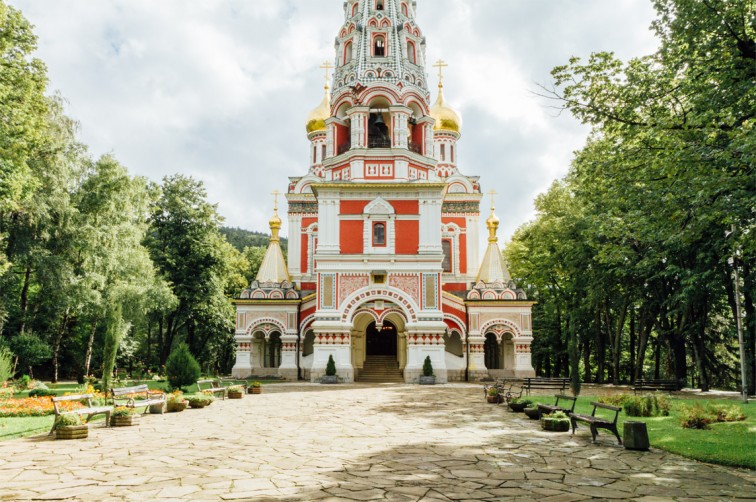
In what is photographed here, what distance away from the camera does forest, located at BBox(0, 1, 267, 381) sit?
57.9 feet

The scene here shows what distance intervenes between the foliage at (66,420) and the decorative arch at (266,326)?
60.0 feet

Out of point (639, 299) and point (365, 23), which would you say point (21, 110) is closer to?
point (365, 23)

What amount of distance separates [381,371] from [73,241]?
14.1 metres

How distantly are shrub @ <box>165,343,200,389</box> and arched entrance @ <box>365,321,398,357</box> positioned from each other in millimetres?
11706

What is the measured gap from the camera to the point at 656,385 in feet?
59.8

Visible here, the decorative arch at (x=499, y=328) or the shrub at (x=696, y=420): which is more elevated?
the decorative arch at (x=499, y=328)

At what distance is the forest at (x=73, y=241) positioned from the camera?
1766 cm

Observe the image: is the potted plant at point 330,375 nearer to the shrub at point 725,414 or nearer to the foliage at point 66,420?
the foliage at point 66,420

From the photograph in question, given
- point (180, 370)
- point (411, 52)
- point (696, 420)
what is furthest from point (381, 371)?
point (696, 420)

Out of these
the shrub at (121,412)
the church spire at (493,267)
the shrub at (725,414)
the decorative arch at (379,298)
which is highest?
the church spire at (493,267)

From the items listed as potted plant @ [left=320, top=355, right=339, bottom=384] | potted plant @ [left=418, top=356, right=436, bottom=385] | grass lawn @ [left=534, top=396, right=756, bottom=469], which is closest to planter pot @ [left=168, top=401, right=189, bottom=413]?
grass lawn @ [left=534, top=396, right=756, bottom=469]

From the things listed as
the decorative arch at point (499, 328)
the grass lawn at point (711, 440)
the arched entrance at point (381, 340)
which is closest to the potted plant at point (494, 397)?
the grass lawn at point (711, 440)

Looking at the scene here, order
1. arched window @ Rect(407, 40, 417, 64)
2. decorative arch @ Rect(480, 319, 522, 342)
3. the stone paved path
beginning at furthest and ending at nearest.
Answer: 1. arched window @ Rect(407, 40, 417, 64)
2. decorative arch @ Rect(480, 319, 522, 342)
3. the stone paved path

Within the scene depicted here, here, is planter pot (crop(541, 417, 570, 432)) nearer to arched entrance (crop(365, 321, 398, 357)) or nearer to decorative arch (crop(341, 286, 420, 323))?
decorative arch (crop(341, 286, 420, 323))
